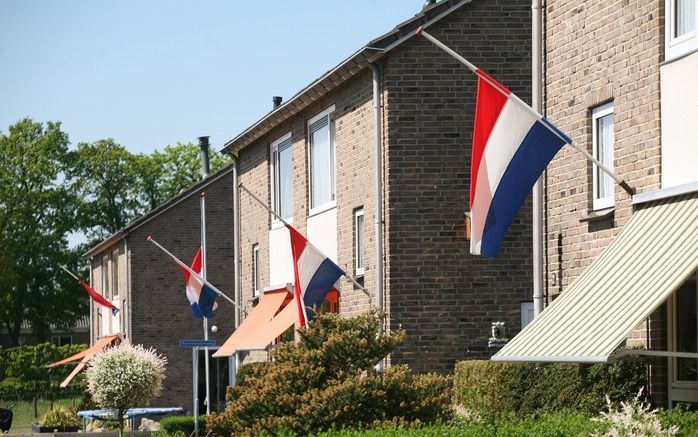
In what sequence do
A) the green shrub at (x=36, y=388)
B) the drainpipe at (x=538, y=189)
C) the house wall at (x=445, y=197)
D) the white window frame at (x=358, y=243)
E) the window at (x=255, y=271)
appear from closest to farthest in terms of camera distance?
the drainpipe at (x=538, y=189), the house wall at (x=445, y=197), the white window frame at (x=358, y=243), the window at (x=255, y=271), the green shrub at (x=36, y=388)

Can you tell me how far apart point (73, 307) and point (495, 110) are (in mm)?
75814

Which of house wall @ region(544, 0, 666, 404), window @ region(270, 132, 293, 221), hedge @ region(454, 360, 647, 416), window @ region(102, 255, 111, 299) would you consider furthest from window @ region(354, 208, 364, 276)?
window @ region(102, 255, 111, 299)

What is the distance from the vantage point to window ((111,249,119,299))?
189ft

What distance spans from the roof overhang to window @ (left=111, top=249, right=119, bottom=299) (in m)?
25.0

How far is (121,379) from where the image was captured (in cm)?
4050

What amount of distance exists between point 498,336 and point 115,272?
34.8 metres

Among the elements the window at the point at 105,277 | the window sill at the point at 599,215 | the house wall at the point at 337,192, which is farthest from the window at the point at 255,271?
the window at the point at 105,277

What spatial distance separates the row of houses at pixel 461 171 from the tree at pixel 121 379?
10.1ft

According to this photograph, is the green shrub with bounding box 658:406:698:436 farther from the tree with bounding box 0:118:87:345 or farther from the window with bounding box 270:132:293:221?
the tree with bounding box 0:118:87:345

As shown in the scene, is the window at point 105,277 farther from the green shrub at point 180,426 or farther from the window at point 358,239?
the window at point 358,239

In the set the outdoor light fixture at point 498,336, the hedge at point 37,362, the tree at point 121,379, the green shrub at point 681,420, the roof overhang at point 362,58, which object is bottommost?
the hedge at point 37,362

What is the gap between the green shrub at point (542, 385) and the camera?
684 inches

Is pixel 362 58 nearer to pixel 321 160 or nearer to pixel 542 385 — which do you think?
pixel 321 160

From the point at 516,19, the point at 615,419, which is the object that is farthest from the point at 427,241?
the point at 615,419
